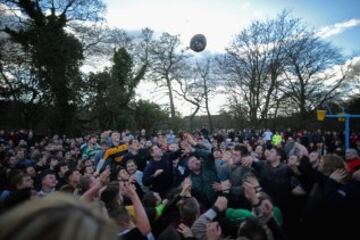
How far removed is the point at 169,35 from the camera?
37531 millimetres

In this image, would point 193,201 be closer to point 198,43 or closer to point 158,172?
point 158,172

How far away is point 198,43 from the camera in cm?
1454

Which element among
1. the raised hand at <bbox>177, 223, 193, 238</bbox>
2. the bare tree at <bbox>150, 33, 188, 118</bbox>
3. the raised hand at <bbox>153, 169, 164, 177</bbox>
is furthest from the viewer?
the bare tree at <bbox>150, 33, 188, 118</bbox>

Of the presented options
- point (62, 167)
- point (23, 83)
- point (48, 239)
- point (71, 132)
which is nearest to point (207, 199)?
point (62, 167)

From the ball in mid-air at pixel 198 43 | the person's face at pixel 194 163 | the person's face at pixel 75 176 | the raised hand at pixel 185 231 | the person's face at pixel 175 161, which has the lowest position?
the raised hand at pixel 185 231

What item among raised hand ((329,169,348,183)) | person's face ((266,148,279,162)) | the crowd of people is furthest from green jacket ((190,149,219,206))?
raised hand ((329,169,348,183))

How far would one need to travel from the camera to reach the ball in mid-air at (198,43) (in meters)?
14.3

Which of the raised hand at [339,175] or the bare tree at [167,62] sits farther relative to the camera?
A: the bare tree at [167,62]

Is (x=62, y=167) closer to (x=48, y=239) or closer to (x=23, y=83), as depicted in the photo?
(x=48, y=239)

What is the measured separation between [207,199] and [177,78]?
3369 cm

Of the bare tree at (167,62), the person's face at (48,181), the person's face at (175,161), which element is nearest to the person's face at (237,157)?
the person's face at (175,161)

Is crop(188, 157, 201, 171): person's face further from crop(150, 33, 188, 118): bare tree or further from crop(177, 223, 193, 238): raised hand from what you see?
crop(150, 33, 188, 118): bare tree

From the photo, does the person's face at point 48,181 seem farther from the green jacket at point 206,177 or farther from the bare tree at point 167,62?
the bare tree at point 167,62

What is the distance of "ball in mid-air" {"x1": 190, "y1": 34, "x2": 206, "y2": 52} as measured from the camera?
564 inches
